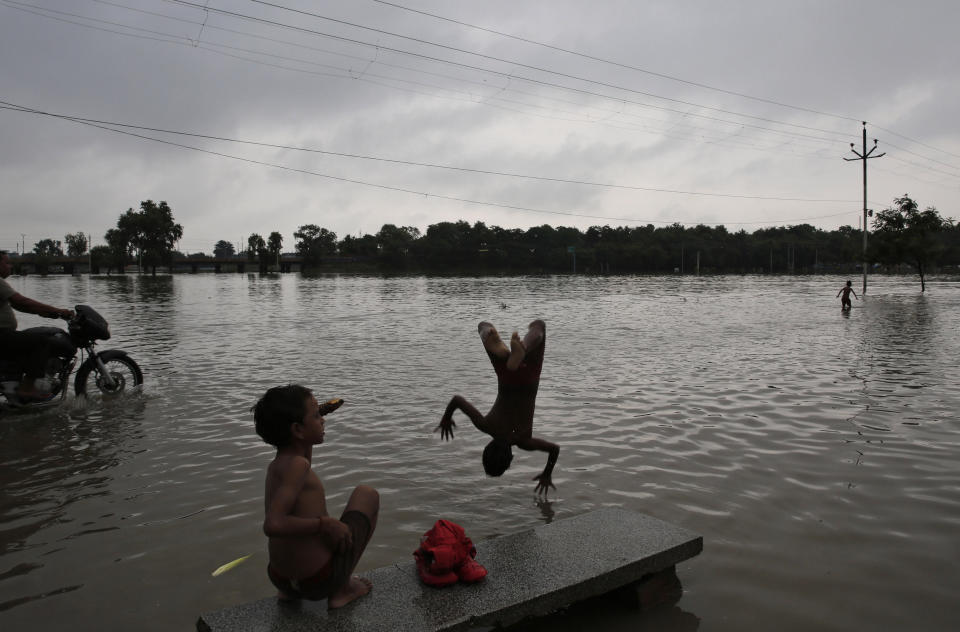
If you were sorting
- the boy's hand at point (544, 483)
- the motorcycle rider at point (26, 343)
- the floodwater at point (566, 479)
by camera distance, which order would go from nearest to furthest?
1. the floodwater at point (566, 479)
2. the boy's hand at point (544, 483)
3. the motorcycle rider at point (26, 343)

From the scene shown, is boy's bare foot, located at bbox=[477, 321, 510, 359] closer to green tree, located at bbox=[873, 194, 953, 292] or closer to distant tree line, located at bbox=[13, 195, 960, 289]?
green tree, located at bbox=[873, 194, 953, 292]

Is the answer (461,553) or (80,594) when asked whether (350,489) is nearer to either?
(80,594)

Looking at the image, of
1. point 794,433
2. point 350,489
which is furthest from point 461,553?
point 794,433

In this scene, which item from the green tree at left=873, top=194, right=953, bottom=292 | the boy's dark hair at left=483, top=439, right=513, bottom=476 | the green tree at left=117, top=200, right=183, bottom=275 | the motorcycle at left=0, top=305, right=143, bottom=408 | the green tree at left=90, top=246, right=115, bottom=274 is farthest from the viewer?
the green tree at left=90, top=246, right=115, bottom=274

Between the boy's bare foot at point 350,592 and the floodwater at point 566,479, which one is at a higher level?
the boy's bare foot at point 350,592

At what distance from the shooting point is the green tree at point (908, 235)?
1841 inches

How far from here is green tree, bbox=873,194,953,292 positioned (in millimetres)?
46750

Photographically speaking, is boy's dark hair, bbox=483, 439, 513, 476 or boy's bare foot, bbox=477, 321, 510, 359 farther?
boy's dark hair, bbox=483, 439, 513, 476

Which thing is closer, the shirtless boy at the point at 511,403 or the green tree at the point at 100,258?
the shirtless boy at the point at 511,403

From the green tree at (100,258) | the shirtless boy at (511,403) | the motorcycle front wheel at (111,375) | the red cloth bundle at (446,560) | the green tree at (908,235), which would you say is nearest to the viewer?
the red cloth bundle at (446,560)

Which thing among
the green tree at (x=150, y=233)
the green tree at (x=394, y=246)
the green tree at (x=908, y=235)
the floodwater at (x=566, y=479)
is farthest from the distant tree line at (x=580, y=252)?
Result: the floodwater at (x=566, y=479)

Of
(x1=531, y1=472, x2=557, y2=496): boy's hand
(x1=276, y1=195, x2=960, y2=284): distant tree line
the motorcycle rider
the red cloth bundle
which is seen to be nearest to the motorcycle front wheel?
the motorcycle rider

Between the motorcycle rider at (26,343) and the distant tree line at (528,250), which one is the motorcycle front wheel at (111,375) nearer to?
the motorcycle rider at (26,343)

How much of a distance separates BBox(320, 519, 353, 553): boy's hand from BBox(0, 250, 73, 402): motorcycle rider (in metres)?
7.83
